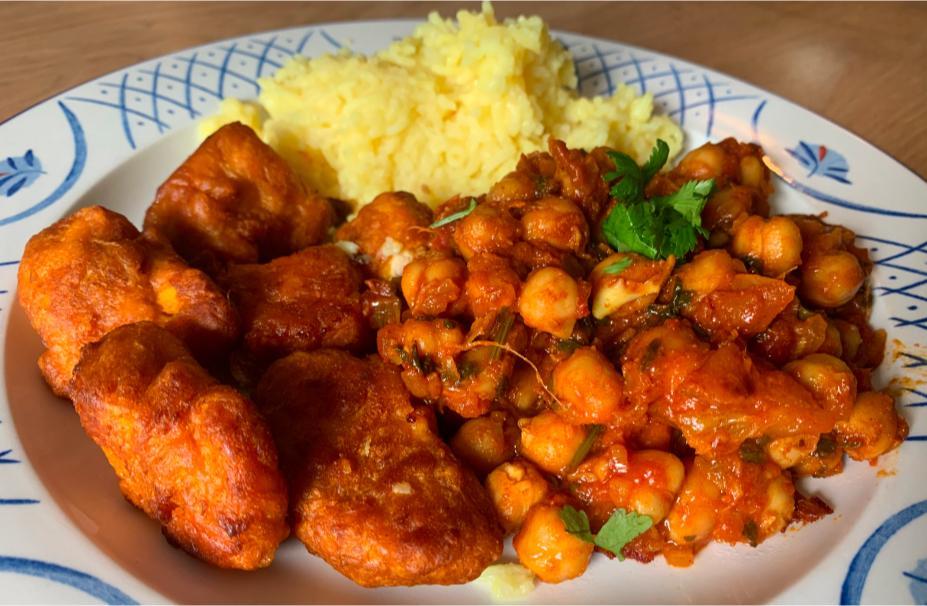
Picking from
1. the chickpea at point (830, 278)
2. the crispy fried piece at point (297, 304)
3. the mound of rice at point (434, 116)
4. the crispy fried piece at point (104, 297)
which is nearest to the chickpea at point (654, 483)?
the chickpea at point (830, 278)

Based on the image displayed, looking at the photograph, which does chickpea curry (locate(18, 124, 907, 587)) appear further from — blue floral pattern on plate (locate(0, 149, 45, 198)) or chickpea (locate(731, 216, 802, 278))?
blue floral pattern on plate (locate(0, 149, 45, 198))

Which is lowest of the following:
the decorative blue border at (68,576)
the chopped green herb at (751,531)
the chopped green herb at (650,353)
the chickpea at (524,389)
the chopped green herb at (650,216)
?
the chopped green herb at (751,531)

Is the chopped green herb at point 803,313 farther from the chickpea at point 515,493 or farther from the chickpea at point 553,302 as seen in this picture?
the chickpea at point 515,493

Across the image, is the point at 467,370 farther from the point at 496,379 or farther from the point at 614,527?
the point at 614,527

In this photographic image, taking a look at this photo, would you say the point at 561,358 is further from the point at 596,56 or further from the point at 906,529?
the point at 596,56

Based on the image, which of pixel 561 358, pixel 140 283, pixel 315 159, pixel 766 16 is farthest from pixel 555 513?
pixel 766 16

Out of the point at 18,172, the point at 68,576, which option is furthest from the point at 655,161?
the point at 18,172

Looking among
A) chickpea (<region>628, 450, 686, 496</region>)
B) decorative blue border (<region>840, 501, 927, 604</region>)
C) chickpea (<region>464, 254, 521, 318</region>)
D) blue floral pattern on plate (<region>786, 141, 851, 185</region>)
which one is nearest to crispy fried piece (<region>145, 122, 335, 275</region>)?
chickpea (<region>464, 254, 521, 318</region>)

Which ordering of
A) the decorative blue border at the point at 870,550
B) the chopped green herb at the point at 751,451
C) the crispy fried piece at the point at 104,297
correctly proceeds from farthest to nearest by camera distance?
1. the crispy fried piece at the point at 104,297
2. the chopped green herb at the point at 751,451
3. the decorative blue border at the point at 870,550
